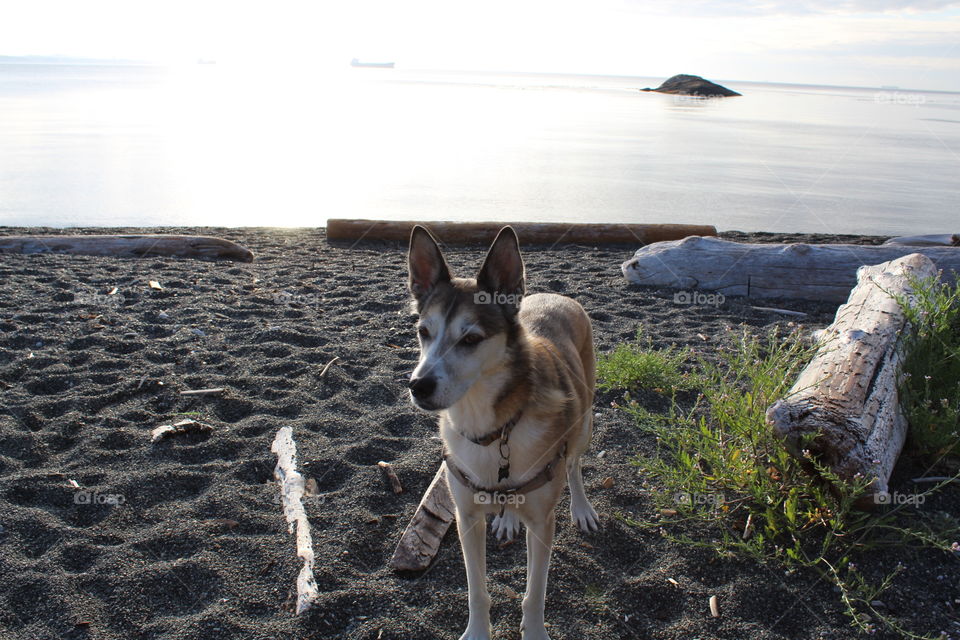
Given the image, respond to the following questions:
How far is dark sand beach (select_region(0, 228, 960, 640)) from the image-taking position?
3.49m

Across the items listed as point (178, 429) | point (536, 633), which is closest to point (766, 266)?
point (536, 633)

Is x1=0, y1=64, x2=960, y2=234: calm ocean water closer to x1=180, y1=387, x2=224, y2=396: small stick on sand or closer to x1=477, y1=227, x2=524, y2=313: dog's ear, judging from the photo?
x1=180, y1=387, x2=224, y2=396: small stick on sand

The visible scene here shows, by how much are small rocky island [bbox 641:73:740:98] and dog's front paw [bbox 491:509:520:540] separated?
2873 inches

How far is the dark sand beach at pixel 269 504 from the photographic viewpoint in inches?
137

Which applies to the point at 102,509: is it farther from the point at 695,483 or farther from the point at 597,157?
the point at 597,157

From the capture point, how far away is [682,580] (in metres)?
3.79

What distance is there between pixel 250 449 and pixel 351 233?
6.99 meters

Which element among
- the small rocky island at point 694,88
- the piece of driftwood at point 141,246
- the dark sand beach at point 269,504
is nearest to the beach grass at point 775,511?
the dark sand beach at point 269,504

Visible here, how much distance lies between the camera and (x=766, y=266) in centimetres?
865

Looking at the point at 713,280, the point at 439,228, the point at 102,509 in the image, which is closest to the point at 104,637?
the point at 102,509

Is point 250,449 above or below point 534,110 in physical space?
below

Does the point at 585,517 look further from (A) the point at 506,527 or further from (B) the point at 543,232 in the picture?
(B) the point at 543,232

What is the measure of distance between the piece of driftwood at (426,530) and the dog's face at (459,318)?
2.36 feet

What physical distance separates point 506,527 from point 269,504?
152cm
